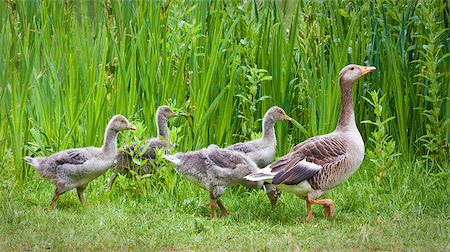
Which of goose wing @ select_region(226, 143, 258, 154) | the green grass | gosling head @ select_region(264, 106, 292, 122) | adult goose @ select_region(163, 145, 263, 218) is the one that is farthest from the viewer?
gosling head @ select_region(264, 106, 292, 122)

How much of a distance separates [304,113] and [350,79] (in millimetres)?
1727

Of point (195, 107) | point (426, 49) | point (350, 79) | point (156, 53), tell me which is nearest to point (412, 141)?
point (426, 49)

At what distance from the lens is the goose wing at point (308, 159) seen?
738 cm

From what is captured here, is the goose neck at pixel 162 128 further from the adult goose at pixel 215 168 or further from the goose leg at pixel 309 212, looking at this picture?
the goose leg at pixel 309 212

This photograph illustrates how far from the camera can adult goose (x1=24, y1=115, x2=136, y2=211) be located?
25.9 ft

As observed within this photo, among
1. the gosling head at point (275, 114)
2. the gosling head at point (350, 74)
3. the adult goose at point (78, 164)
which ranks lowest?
the adult goose at point (78, 164)

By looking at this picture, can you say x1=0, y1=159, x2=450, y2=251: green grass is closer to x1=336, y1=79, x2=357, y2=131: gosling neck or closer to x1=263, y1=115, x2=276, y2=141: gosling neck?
x1=263, y1=115, x2=276, y2=141: gosling neck

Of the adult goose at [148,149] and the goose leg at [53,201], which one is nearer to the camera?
the goose leg at [53,201]

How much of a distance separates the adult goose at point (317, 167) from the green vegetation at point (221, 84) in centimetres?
67

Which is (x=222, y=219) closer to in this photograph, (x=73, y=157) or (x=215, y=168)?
(x=215, y=168)

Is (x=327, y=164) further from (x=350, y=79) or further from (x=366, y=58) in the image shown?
(x=366, y=58)

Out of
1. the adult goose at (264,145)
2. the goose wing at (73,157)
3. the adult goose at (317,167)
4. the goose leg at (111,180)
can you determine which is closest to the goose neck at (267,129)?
the adult goose at (264,145)

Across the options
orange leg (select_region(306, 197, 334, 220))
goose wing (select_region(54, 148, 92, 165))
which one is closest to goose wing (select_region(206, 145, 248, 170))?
orange leg (select_region(306, 197, 334, 220))

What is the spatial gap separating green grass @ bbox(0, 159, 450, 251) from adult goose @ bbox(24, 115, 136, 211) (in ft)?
0.94
